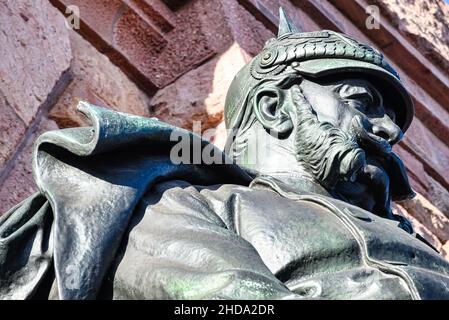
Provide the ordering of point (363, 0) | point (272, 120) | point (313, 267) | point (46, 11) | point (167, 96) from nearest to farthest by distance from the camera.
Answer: point (313, 267) → point (272, 120) → point (46, 11) → point (167, 96) → point (363, 0)

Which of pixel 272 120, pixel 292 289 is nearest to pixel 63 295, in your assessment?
pixel 292 289

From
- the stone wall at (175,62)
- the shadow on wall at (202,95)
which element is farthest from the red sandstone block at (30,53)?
the shadow on wall at (202,95)

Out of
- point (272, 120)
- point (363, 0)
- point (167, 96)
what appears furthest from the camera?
point (363, 0)

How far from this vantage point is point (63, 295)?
2.77 meters

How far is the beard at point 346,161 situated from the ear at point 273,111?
52mm

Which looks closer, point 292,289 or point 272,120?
point 292,289

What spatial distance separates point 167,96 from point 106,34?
0.99 ft

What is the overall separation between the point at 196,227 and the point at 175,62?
90.3 inches

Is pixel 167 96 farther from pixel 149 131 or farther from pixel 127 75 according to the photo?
pixel 149 131

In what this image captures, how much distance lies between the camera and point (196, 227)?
115 inches

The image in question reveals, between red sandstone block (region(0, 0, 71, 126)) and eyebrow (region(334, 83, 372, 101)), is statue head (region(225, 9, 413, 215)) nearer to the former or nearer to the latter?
eyebrow (region(334, 83, 372, 101))

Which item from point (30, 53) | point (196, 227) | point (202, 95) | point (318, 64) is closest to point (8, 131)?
point (30, 53)

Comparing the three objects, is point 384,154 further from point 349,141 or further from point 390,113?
point 390,113

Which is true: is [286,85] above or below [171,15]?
above
